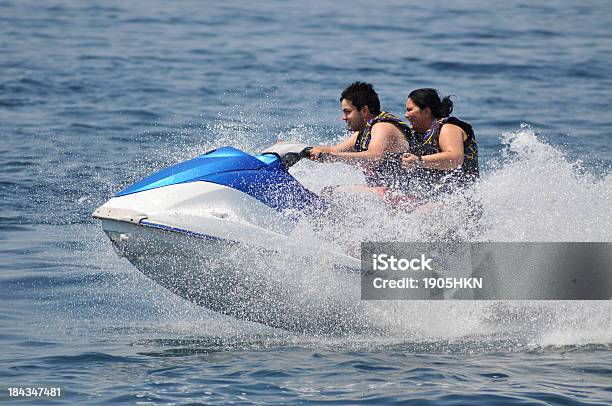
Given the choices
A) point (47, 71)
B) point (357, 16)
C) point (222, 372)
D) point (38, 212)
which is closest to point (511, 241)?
point (222, 372)

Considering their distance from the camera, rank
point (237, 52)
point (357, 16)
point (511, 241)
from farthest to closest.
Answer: point (357, 16) → point (237, 52) → point (511, 241)

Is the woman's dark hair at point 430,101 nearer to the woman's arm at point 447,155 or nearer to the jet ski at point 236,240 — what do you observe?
the woman's arm at point 447,155

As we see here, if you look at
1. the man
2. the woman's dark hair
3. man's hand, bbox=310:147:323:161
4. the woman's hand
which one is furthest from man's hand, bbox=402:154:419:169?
man's hand, bbox=310:147:323:161

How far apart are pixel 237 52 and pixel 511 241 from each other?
1324 cm

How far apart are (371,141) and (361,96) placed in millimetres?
352

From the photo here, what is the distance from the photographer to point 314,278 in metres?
6.88

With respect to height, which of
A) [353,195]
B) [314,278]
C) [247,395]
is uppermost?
[353,195]

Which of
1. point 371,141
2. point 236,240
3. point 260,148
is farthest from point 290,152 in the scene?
point 260,148

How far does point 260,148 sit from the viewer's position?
11977 mm

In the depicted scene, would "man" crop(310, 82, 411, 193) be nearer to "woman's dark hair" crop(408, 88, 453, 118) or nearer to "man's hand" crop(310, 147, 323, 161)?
"man's hand" crop(310, 147, 323, 161)

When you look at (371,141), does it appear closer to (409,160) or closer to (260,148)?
(409,160)

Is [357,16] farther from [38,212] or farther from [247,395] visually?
[247,395]

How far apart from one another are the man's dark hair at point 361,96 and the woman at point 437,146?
0.24 meters

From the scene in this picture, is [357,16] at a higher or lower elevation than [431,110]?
higher
